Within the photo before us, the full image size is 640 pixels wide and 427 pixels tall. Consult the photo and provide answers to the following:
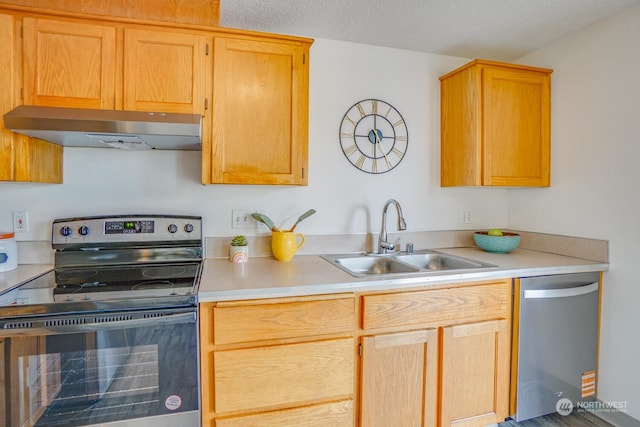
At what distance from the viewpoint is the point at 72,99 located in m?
1.56

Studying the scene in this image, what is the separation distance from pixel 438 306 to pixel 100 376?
1.46m

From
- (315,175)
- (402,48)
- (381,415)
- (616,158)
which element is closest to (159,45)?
(315,175)

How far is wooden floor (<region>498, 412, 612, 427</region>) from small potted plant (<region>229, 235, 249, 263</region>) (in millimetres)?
1704

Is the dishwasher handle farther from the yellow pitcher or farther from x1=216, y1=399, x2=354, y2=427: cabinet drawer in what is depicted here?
the yellow pitcher

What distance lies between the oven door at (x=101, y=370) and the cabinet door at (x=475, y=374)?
117 cm

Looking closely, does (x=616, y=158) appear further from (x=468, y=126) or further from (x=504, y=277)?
(x=504, y=277)

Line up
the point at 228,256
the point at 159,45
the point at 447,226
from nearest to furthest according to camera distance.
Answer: the point at 159,45
the point at 228,256
the point at 447,226

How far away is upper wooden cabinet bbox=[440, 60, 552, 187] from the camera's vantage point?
2131 mm

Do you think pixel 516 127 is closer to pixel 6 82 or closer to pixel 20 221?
pixel 6 82

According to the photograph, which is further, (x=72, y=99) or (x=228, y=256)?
(x=228, y=256)

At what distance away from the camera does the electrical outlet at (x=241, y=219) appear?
2.06m

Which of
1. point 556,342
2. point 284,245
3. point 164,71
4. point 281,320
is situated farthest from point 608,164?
point 164,71

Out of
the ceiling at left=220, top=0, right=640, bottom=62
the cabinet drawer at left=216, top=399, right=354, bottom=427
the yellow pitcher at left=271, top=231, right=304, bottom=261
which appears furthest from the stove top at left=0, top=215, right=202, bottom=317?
the ceiling at left=220, top=0, right=640, bottom=62

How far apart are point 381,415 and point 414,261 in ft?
3.21
